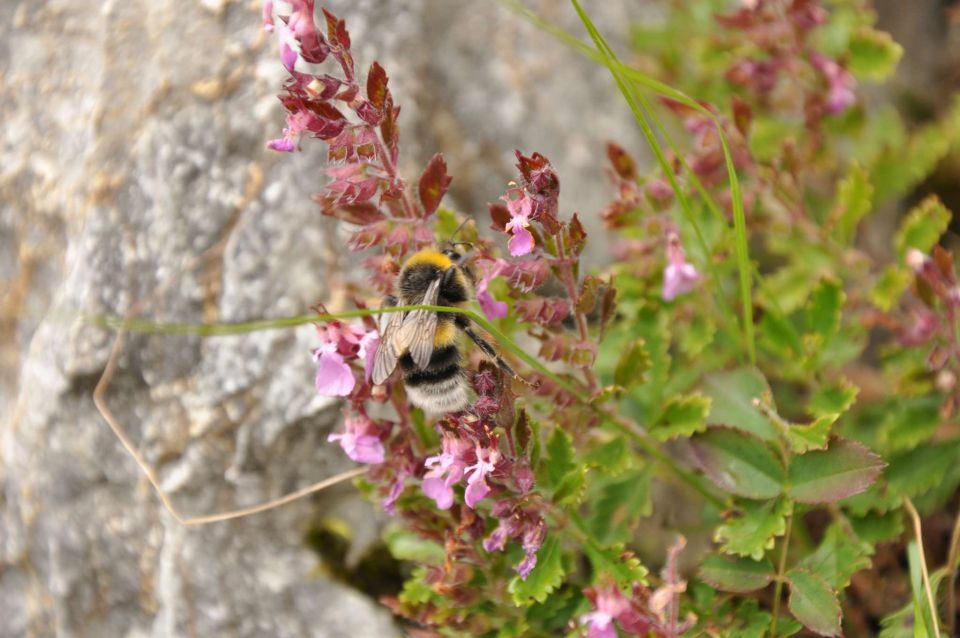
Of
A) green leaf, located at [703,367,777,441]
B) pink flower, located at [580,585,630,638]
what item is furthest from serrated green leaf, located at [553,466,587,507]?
green leaf, located at [703,367,777,441]

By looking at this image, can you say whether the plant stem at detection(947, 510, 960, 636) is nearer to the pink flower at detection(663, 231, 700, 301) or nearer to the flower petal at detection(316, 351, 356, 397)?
the pink flower at detection(663, 231, 700, 301)

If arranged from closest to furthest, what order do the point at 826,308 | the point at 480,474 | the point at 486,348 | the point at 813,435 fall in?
1. the point at 480,474
2. the point at 486,348
3. the point at 813,435
4. the point at 826,308

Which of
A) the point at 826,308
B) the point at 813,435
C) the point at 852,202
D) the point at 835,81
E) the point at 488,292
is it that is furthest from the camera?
the point at 835,81

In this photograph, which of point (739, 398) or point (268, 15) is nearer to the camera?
point (268, 15)

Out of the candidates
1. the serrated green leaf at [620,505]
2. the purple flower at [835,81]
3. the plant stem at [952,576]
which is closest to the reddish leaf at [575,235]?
the serrated green leaf at [620,505]

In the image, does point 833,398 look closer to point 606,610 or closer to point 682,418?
point 682,418

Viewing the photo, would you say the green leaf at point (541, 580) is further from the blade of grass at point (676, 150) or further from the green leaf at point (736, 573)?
the blade of grass at point (676, 150)


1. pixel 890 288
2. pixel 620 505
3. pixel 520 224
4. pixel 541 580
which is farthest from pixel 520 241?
pixel 890 288
